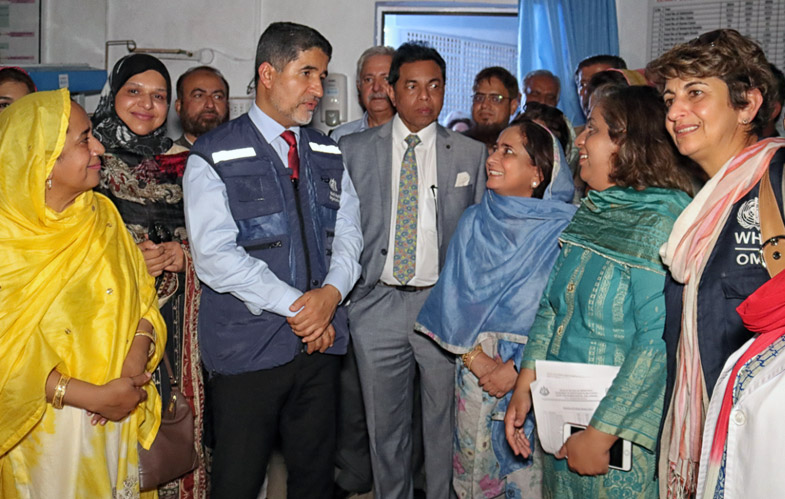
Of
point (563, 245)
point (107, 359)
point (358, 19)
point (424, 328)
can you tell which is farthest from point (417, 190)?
point (358, 19)

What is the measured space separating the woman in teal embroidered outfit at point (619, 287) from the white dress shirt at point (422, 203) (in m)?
0.92

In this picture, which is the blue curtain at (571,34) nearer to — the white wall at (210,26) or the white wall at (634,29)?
the white wall at (634,29)

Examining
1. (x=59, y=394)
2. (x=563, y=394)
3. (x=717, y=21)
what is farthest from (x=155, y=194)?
(x=717, y=21)

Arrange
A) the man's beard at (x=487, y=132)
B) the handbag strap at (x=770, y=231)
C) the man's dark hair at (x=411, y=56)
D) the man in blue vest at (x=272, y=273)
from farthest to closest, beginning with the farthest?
the man's beard at (x=487, y=132)
the man's dark hair at (x=411, y=56)
the man in blue vest at (x=272, y=273)
the handbag strap at (x=770, y=231)

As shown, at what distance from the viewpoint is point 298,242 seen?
2410 millimetres

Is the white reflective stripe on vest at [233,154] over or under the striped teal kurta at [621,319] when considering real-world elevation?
over

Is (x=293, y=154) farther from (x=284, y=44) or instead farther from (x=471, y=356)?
(x=471, y=356)

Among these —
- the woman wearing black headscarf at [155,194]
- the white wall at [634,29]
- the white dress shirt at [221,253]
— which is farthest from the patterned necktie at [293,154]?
the white wall at [634,29]

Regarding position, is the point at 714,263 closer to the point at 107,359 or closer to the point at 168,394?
the point at 107,359

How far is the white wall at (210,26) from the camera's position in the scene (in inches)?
210

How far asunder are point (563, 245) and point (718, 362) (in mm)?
675

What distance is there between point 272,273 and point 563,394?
Answer: 3.27 ft

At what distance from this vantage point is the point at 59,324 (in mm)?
1996

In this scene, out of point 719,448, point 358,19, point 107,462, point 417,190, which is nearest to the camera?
point 719,448
